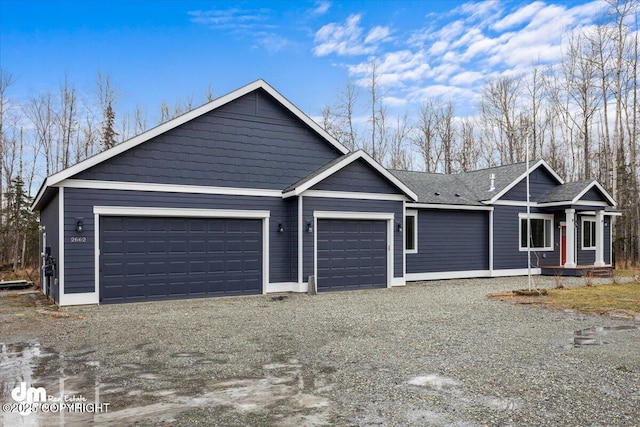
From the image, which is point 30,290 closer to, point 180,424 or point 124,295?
point 124,295

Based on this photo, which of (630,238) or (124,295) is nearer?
(124,295)

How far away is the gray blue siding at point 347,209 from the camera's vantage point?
43.1 ft

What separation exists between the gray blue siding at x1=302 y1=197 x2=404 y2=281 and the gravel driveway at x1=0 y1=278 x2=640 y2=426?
3.02 meters

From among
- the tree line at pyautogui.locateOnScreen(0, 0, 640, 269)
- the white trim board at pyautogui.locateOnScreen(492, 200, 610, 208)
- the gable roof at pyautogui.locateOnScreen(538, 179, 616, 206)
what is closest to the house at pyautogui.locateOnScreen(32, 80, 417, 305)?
the white trim board at pyautogui.locateOnScreen(492, 200, 610, 208)

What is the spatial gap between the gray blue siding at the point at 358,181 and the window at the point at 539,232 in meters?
7.67

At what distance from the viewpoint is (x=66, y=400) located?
4504mm

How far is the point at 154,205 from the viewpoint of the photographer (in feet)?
38.0

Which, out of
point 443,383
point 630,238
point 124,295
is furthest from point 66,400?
point 630,238

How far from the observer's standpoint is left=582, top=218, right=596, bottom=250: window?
66.1 feet

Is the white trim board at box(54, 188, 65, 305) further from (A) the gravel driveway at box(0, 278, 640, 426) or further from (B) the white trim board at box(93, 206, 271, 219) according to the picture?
(B) the white trim board at box(93, 206, 271, 219)

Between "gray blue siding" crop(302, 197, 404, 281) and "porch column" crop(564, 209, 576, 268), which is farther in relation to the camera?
"porch column" crop(564, 209, 576, 268)

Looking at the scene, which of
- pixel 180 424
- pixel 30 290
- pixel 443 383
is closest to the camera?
pixel 180 424

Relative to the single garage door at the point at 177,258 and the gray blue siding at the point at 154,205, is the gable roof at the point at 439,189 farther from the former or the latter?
the single garage door at the point at 177,258

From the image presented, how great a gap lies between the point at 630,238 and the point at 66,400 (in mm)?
31284
